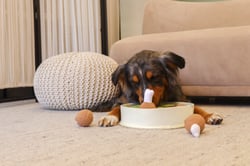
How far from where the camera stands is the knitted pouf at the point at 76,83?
87.4 inches

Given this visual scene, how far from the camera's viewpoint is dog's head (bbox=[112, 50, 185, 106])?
1.73 m

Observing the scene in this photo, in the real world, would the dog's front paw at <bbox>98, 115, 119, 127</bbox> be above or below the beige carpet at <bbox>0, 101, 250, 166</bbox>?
below

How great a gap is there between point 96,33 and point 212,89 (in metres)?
1.70

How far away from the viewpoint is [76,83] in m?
2.21

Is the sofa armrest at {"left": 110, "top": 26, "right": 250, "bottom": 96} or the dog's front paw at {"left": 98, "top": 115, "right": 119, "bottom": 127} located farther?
the sofa armrest at {"left": 110, "top": 26, "right": 250, "bottom": 96}

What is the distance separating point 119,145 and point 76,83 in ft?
3.45

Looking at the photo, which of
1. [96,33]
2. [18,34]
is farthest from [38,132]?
[96,33]

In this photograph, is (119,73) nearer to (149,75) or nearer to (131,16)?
(149,75)

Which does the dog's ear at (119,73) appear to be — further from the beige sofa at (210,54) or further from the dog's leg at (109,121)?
the beige sofa at (210,54)

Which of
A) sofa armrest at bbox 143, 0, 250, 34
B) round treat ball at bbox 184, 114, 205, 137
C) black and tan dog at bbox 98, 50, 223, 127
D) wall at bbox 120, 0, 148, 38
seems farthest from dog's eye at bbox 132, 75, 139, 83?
wall at bbox 120, 0, 148, 38

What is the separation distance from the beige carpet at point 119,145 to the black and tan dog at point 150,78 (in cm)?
22

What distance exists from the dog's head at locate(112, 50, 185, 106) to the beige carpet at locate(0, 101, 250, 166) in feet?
0.90

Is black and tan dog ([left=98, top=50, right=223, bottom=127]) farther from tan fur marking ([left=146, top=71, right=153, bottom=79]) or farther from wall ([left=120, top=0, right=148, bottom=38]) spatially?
wall ([left=120, top=0, right=148, bottom=38])

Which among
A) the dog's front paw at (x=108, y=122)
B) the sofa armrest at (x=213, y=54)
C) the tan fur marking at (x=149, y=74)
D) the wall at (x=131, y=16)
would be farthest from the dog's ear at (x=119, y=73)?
the wall at (x=131, y=16)
